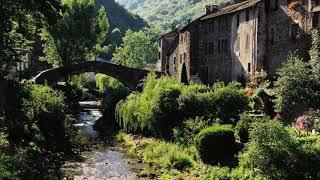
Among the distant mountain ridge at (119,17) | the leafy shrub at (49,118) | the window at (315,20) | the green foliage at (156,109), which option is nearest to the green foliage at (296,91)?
the window at (315,20)

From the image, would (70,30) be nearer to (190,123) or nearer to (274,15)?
(274,15)

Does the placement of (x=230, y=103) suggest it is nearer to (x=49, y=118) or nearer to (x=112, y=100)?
(x=49, y=118)

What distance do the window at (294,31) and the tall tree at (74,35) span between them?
33.5 m

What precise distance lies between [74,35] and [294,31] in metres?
34.2

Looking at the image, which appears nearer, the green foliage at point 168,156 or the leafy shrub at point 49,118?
the green foliage at point 168,156

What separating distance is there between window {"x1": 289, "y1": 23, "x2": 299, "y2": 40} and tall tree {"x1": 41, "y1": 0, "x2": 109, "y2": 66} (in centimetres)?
3352

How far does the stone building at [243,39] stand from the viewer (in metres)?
42.3

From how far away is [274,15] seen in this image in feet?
149

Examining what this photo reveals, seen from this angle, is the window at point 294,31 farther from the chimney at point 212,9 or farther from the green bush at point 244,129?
the chimney at point 212,9

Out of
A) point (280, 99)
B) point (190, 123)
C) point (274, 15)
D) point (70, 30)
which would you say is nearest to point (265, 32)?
point (274, 15)

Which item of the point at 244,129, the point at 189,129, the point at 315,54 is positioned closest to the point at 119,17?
the point at 315,54

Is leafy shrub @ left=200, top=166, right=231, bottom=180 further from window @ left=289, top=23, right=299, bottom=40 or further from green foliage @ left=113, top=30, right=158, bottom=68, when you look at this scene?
green foliage @ left=113, top=30, right=158, bottom=68

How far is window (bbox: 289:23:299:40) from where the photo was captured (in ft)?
139

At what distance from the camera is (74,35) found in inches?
2660
